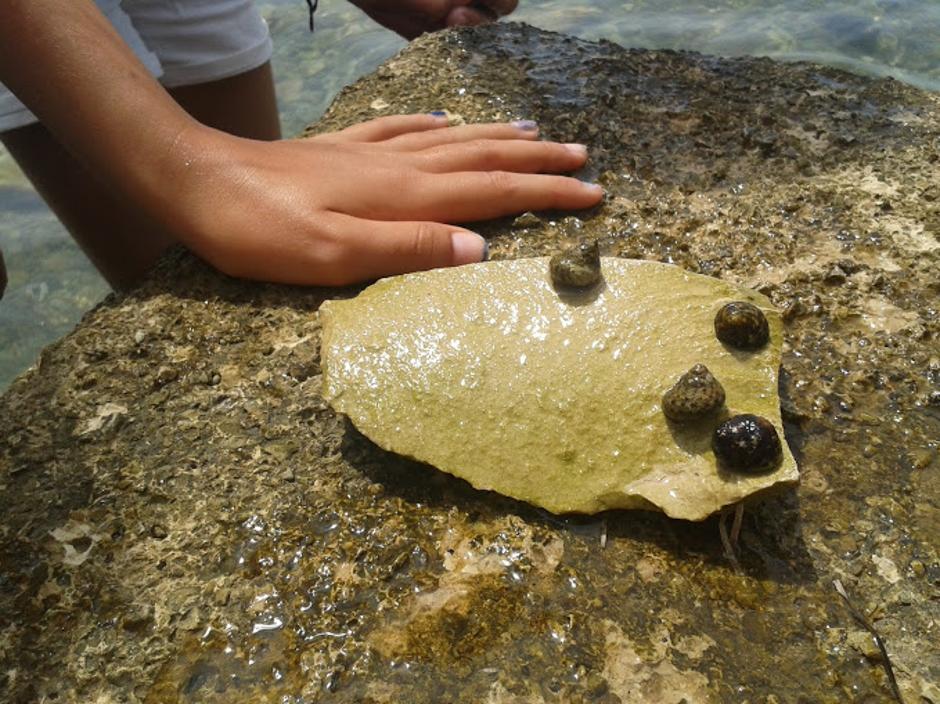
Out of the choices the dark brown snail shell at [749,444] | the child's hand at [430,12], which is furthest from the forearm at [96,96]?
the child's hand at [430,12]

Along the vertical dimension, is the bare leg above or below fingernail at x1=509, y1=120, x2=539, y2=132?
below

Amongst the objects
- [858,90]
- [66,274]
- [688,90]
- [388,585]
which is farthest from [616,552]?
[66,274]

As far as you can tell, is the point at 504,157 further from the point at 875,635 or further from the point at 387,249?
the point at 875,635

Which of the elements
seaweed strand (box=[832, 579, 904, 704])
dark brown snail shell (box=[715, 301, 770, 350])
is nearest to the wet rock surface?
seaweed strand (box=[832, 579, 904, 704])

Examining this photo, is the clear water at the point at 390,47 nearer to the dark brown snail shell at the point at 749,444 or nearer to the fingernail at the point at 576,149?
the fingernail at the point at 576,149

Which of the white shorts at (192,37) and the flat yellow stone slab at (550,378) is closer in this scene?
the flat yellow stone slab at (550,378)

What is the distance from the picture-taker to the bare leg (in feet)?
10.5

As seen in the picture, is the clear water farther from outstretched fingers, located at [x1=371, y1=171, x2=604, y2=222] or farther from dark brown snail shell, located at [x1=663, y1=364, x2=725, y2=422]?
dark brown snail shell, located at [x1=663, y1=364, x2=725, y2=422]

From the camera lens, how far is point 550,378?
1.81 m

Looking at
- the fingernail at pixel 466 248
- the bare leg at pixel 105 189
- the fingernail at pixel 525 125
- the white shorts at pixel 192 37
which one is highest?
the white shorts at pixel 192 37

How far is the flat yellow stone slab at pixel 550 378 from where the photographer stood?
5.47 ft

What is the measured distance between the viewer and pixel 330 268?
2189 millimetres

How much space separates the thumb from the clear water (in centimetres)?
288

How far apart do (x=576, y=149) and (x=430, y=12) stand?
101 inches
